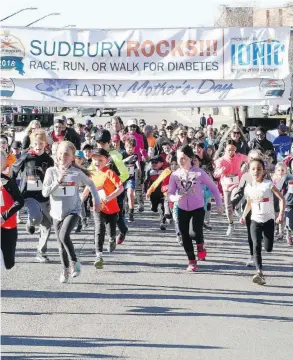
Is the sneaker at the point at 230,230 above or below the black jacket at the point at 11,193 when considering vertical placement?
below

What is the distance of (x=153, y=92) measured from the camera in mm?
15141

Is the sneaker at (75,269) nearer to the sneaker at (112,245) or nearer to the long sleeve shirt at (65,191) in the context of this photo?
the long sleeve shirt at (65,191)

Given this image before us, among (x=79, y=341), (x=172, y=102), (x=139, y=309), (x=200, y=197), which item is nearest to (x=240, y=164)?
(x=172, y=102)

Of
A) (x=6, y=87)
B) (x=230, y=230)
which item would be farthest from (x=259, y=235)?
(x=6, y=87)

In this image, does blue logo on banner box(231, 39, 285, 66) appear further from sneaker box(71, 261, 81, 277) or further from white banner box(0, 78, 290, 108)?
sneaker box(71, 261, 81, 277)

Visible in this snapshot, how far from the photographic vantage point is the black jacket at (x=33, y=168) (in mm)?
11391

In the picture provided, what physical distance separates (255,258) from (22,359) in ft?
13.2

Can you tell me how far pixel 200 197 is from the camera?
1110cm

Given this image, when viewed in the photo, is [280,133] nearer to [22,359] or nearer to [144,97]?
[144,97]

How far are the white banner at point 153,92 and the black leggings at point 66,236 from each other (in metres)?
5.35

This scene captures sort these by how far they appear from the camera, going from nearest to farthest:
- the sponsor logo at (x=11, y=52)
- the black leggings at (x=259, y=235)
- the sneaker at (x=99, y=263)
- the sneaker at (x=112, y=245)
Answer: the black leggings at (x=259, y=235)
the sneaker at (x=99, y=263)
the sneaker at (x=112, y=245)
the sponsor logo at (x=11, y=52)

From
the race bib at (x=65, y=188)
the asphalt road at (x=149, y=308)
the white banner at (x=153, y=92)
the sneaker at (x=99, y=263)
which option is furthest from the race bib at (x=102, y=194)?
the white banner at (x=153, y=92)

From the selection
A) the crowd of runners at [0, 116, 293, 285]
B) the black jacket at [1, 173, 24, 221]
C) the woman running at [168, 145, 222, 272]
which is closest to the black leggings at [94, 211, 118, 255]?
the crowd of runners at [0, 116, 293, 285]

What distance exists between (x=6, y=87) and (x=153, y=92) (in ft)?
8.02
